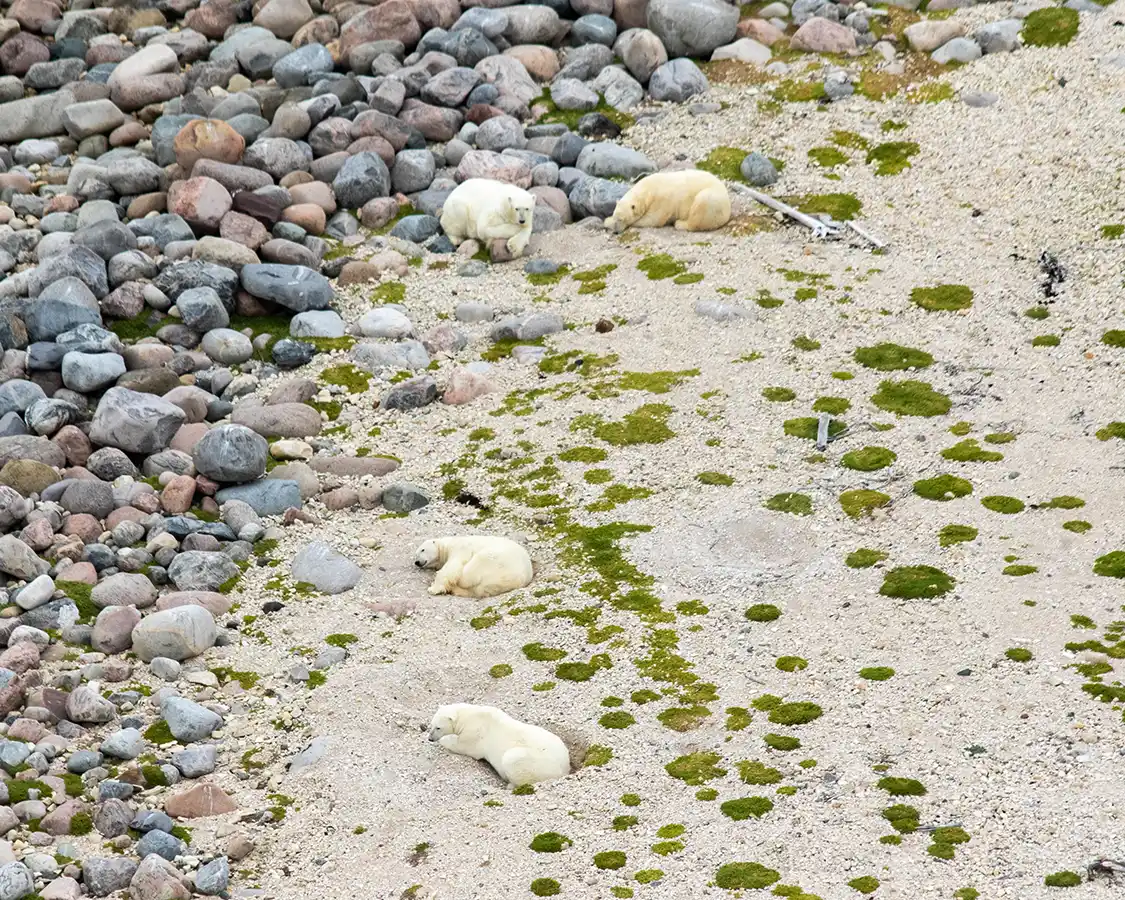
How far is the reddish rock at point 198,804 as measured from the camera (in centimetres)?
1444

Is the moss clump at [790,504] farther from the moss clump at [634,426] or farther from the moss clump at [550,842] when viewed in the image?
the moss clump at [550,842]

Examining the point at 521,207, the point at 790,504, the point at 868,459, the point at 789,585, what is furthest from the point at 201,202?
the point at 789,585

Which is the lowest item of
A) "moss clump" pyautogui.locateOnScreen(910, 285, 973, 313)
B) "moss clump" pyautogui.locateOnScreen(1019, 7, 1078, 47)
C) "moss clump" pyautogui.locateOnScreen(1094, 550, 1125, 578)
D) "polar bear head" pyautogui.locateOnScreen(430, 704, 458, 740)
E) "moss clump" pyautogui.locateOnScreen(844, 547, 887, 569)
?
"polar bear head" pyautogui.locateOnScreen(430, 704, 458, 740)

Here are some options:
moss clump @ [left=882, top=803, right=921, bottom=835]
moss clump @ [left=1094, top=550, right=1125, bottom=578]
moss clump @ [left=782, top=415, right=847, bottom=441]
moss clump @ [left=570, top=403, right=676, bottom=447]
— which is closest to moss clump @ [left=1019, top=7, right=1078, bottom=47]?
moss clump @ [left=782, top=415, right=847, bottom=441]

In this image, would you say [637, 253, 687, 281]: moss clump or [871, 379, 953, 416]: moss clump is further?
[637, 253, 687, 281]: moss clump

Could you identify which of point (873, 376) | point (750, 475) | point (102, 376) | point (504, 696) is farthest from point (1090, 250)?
point (102, 376)

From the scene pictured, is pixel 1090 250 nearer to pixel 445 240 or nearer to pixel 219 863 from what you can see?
pixel 445 240

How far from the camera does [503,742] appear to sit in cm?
1462

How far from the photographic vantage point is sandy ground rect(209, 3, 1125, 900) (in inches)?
519

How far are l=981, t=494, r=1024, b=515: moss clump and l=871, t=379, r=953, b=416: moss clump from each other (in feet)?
8.07

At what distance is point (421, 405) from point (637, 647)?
7.27 metres

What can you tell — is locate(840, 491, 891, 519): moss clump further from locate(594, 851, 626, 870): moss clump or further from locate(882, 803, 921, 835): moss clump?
locate(594, 851, 626, 870): moss clump

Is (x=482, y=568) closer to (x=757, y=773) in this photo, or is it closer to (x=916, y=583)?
(x=757, y=773)

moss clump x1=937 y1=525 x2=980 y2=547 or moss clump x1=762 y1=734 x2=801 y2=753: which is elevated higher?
moss clump x1=937 y1=525 x2=980 y2=547
